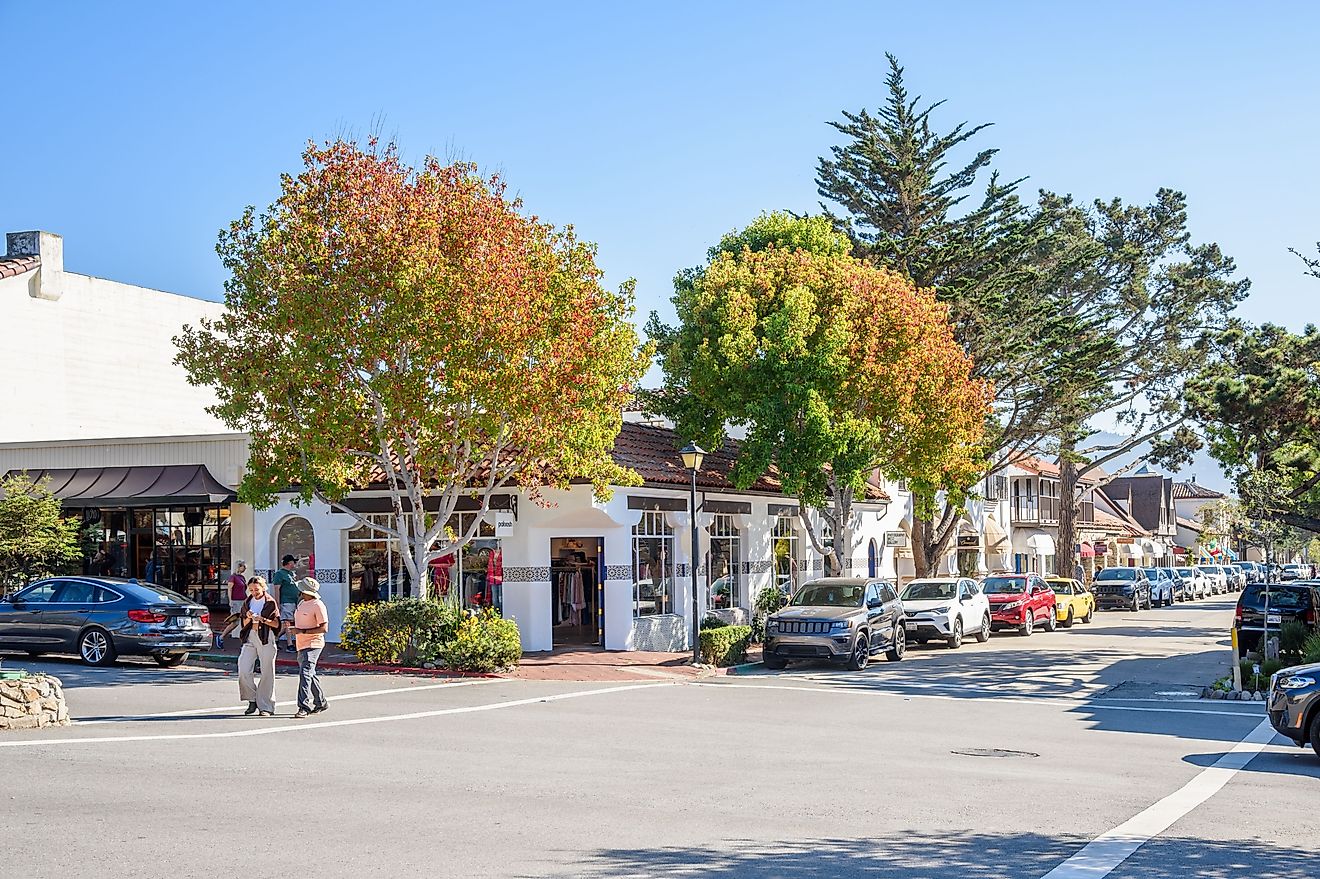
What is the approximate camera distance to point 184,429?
40.3 m

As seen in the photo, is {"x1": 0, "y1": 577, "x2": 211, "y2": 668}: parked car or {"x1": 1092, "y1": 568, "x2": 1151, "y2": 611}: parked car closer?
{"x1": 0, "y1": 577, "x2": 211, "y2": 668}: parked car

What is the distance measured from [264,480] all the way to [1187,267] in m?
37.7

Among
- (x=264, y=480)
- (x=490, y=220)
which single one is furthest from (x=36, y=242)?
(x=490, y=220)

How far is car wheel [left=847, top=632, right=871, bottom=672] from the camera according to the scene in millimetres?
25797

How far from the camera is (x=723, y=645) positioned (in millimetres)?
26500

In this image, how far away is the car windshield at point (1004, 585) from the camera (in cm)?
3762

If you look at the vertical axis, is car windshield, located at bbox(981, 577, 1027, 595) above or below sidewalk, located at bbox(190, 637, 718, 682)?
above

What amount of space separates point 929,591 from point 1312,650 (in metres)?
13.2

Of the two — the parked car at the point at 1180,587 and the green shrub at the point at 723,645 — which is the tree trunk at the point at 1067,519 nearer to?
the parked car at the point at 1180,587

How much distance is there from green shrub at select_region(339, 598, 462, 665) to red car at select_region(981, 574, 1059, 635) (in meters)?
17.3

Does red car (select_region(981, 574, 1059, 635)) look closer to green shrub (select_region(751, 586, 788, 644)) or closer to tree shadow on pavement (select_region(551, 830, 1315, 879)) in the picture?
green shrub (select_region(751, 586, 788, 644))

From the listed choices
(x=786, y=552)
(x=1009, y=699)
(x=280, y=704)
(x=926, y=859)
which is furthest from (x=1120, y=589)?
(x=926, y=859)

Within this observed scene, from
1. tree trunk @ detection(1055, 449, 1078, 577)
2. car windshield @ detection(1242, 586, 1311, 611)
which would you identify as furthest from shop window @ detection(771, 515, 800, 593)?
tree trunk @ detection(1055, 449, 1078, 577)

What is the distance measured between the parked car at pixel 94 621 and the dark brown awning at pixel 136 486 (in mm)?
6338
